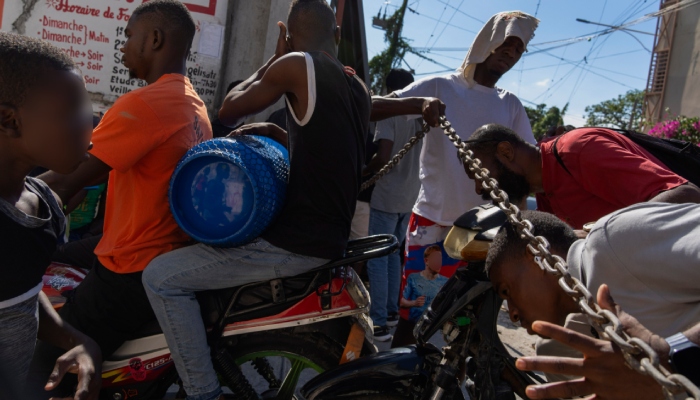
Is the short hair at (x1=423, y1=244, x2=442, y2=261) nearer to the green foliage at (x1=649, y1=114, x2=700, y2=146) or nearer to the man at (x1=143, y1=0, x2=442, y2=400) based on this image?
the man at (x1=143, y1=0, x2=442, y2=400)

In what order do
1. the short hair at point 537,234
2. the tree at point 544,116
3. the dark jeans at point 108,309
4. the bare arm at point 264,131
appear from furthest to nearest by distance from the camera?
the tree at point 544,116, the bare arm at point 264,131, the dark jeans at point 108,309, the short hair at point 537,234

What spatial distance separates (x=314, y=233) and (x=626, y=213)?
109 cm

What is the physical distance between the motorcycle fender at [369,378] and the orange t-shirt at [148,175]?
82 centimetres

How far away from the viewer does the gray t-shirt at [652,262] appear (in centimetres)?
133

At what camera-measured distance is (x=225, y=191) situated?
195 centimetres

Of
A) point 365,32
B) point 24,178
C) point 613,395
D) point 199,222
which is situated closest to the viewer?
point 613,395

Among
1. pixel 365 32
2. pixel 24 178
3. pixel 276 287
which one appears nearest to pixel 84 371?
pixel 24 178

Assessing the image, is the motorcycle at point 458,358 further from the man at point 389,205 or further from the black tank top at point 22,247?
the man at point 389,205

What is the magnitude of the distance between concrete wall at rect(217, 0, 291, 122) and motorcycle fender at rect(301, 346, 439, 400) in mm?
3007

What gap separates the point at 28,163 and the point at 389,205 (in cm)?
336

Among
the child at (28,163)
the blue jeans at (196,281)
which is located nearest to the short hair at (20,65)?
the child at (28,163)

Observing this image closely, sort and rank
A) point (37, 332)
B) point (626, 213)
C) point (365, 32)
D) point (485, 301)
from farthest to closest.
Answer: point (365, 32) → point (485, 301) → point (37, 332) → point (626, 213)

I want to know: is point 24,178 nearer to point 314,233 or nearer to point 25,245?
point 25,245

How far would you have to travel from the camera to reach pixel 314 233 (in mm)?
2074
